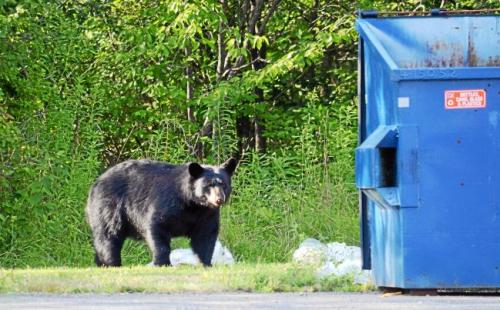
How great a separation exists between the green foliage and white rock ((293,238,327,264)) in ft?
2.28

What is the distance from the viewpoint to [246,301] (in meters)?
8.63

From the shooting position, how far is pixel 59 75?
60.1 feet

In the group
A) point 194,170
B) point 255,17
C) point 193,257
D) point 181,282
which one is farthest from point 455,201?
point 255,17

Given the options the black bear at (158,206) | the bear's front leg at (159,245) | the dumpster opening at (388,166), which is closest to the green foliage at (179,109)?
the black bear at (158,206)

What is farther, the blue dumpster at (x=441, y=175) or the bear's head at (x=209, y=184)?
the bear's head at (x=209, y=184)

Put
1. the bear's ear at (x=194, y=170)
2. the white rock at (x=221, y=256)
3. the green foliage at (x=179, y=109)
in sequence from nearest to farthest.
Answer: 1. the bear's ear at (x=194, y=170)
2. the white rock at (x=221, y=256)
3. the green foliage at (x=179, y=109)

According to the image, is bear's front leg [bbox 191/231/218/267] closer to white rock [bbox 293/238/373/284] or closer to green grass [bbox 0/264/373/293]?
white rock [bbox 293/238/373/284]

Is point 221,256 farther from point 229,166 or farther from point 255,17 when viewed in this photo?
point 255,17

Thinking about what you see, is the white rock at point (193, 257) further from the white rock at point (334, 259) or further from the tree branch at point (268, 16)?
the tree branch at point (268, 16)

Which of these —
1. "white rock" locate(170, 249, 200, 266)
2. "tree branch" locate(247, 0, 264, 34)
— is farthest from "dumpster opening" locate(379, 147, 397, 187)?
"tree branch" locate(247, 0, 264, 34)

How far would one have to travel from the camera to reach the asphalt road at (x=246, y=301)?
8.24 metres

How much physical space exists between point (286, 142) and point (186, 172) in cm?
742

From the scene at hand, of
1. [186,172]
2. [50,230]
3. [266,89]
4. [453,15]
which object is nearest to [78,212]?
[50,230]

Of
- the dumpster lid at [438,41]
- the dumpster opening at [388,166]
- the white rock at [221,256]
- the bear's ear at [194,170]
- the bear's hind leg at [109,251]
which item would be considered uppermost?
the dumpster lid at [438,41]
